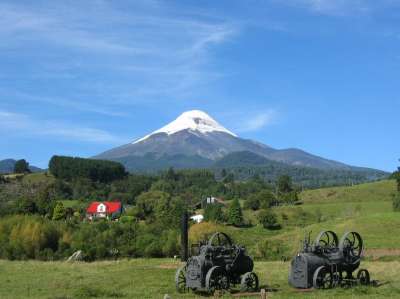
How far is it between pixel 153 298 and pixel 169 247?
4042 centimetres

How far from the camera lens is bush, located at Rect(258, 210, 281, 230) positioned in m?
103

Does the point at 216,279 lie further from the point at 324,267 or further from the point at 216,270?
the point at 324,267

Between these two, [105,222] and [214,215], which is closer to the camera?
[105,222]

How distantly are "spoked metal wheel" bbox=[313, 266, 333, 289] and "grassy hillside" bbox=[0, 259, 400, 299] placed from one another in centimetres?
89

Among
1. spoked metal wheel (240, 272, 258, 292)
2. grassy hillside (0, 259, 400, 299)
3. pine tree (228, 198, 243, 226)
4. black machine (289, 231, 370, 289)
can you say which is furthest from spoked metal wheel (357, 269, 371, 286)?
pine tree (228, 198, 243, 226)

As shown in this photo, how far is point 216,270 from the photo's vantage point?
2908cm

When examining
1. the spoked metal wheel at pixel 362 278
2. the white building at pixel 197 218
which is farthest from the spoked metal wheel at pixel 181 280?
the white building at pixel 197 218

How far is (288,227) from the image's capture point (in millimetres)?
103750

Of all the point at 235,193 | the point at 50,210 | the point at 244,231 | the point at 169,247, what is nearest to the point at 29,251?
the point at 169,247

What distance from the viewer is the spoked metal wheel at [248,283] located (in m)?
28.9

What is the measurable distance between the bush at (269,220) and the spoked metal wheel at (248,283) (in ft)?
243

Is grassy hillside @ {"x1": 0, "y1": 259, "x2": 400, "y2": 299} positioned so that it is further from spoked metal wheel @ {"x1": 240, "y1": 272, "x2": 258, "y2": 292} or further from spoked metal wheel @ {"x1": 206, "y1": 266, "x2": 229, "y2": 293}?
spoked metal wheel @ {"x1": 240, "y1": 272, "x2": 258, "y2": 292}

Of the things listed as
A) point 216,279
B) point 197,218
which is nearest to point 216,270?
point 216,279

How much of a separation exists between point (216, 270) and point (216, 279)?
41 centimetres
